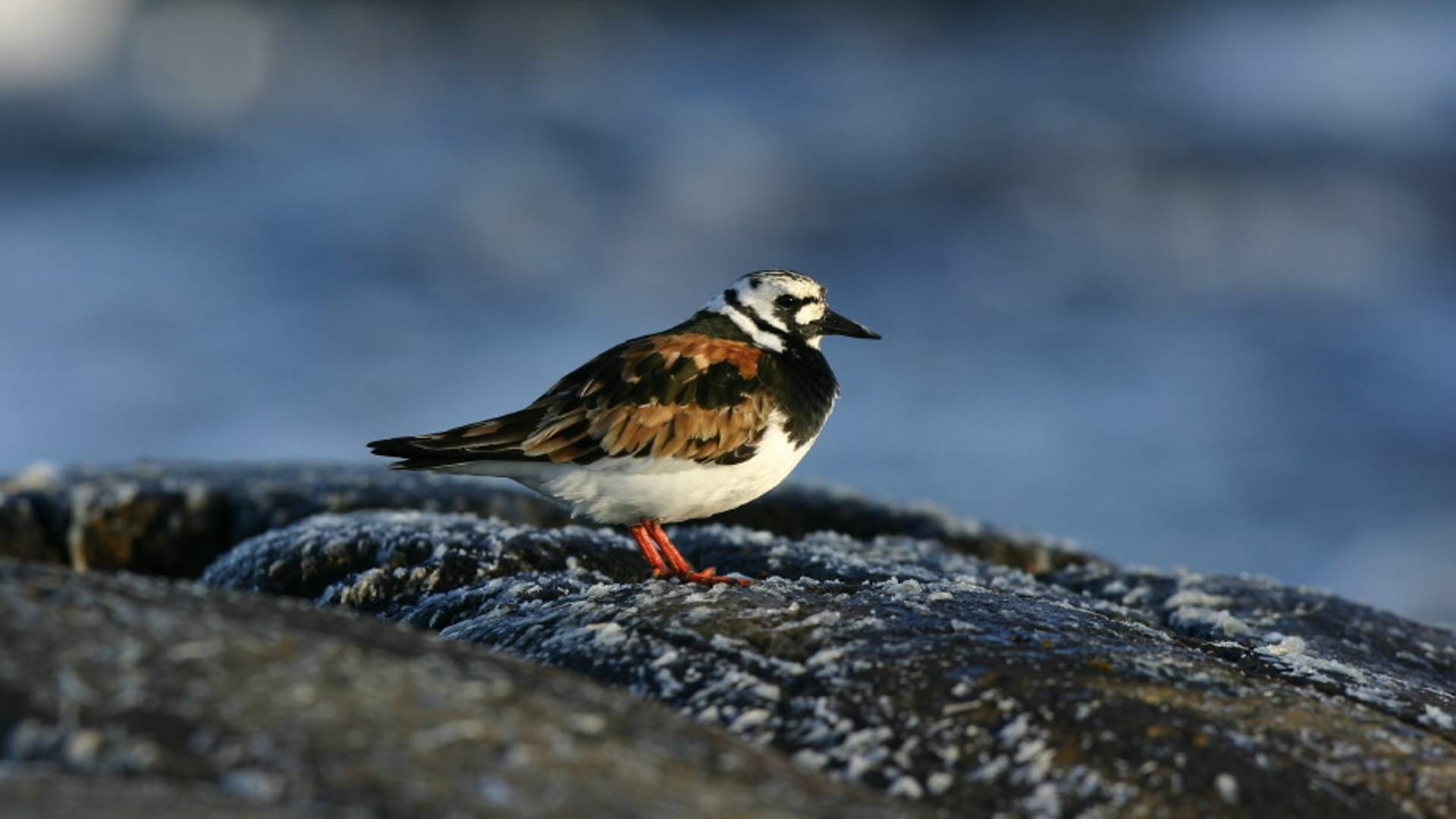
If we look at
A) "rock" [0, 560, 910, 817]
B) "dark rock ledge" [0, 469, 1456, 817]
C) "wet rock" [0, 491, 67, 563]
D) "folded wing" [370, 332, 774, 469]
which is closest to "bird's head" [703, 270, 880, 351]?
"folded wing" [370, 332, 774, 469]

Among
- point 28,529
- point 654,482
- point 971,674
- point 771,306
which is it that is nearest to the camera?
point 971,674

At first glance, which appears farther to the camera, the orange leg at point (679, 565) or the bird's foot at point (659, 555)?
the bird's foot at point (659, 555)

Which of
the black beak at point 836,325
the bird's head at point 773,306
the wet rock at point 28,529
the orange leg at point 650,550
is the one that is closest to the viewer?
the orange leg at point 650,550

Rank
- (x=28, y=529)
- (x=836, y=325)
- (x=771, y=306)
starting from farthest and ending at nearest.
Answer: (x=28, y=529)
(x=836, y=325)
(x=771, y=306)

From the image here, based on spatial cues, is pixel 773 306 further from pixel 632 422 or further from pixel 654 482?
pixel 654 482

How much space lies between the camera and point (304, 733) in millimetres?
2893

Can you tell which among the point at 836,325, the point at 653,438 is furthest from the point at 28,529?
the point at 836,325

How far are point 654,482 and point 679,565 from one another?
0.34 metres

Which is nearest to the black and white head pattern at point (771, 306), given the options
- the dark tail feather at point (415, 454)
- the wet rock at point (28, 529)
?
the dark tail feather at point (415, 454)

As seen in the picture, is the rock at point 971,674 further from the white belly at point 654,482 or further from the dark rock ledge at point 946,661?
the white belly at point 654,482

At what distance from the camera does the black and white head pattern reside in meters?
6.21

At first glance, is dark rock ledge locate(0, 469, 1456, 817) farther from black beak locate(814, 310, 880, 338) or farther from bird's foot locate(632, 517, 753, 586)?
black beak locate(814, 310, 880, 338)

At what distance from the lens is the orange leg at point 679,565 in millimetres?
5016

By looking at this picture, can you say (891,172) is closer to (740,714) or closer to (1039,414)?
(1039,414)
